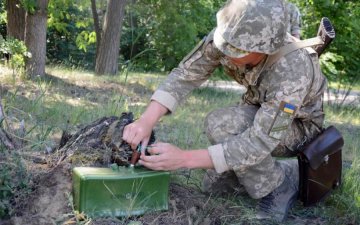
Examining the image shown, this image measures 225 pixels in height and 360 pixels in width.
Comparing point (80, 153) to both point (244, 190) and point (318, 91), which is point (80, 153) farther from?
point (318, 91)

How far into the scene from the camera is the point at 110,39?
963cm

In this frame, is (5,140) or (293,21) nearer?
(5,140)

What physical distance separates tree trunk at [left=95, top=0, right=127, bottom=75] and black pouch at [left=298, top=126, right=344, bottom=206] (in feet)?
22.2

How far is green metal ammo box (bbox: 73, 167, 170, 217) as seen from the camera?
224 centimetres

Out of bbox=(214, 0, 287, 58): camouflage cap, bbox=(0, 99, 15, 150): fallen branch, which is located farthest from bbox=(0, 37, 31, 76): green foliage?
bbox=(214, 0, 287, 58): camouflage cap

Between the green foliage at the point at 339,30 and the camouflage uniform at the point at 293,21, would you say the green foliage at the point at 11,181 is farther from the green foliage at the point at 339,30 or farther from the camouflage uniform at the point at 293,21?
the green foliage at the point at 339,30

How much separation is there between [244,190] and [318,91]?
2.45 ft

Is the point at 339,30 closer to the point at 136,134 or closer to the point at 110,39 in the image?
the point at 110,39

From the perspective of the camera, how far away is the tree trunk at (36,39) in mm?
7312

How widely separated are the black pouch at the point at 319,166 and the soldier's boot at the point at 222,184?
0.38m

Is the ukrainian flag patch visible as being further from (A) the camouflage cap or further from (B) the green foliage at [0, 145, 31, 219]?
(B) the green foliage at [0, 145, 31, 219]

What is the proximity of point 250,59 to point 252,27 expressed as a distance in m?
0.22

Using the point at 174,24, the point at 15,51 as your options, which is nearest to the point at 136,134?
the point at 15,51

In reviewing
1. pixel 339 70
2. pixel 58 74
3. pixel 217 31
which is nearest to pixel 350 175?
pixel 217 31
